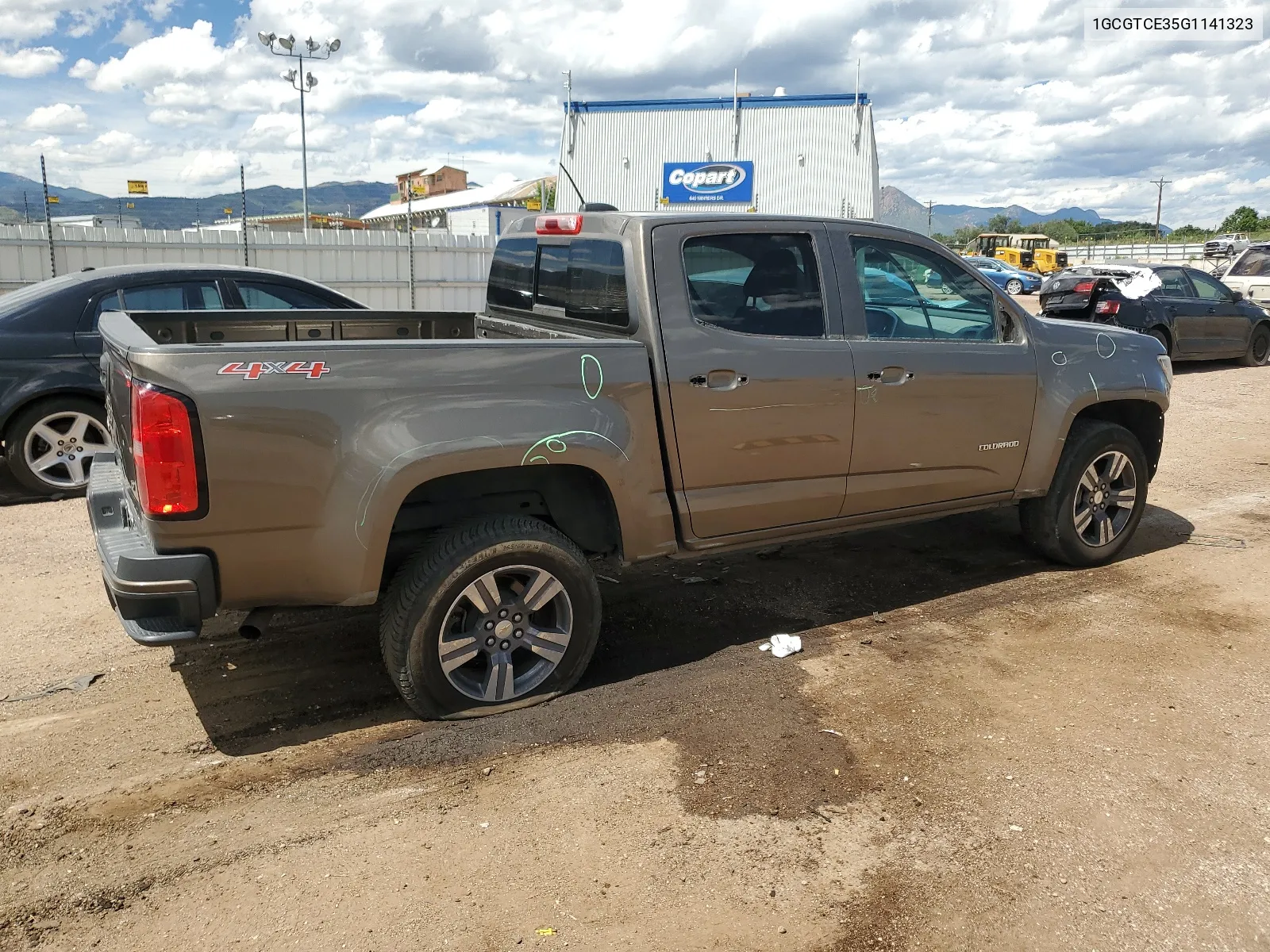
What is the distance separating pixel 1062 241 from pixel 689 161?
40.0 m

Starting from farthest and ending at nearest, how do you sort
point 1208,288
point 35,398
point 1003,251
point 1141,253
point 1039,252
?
point 1141,253 < point 1003,251 < point 1039,252 < point 1208,288 < point 35,398

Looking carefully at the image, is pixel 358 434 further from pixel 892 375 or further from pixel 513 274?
pixel 892 375

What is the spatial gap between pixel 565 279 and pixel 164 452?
2106 mm

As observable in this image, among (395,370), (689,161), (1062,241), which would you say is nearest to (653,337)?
(395,370)

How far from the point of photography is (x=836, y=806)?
329 cm

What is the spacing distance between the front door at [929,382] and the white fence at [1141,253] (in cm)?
4638

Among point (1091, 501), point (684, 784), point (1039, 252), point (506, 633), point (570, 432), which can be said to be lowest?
point (684, 784)

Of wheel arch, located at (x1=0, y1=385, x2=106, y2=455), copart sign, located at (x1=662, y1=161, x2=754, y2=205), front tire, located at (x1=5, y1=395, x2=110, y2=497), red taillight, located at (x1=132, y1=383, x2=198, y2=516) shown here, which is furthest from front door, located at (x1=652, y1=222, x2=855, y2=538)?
copart sign, located at (x1=662, y1=161, x2=754, y2=205)

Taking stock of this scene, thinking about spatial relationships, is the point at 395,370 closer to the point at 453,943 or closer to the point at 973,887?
→ the point at 453,943

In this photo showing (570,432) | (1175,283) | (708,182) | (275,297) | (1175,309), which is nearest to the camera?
(570,432)

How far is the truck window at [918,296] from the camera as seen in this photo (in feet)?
15.4

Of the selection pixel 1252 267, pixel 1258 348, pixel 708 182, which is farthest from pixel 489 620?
pixel 708 182

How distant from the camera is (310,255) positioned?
1434 centimetres

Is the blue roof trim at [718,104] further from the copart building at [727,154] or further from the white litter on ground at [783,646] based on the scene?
the white litter on ground at [783,646]
